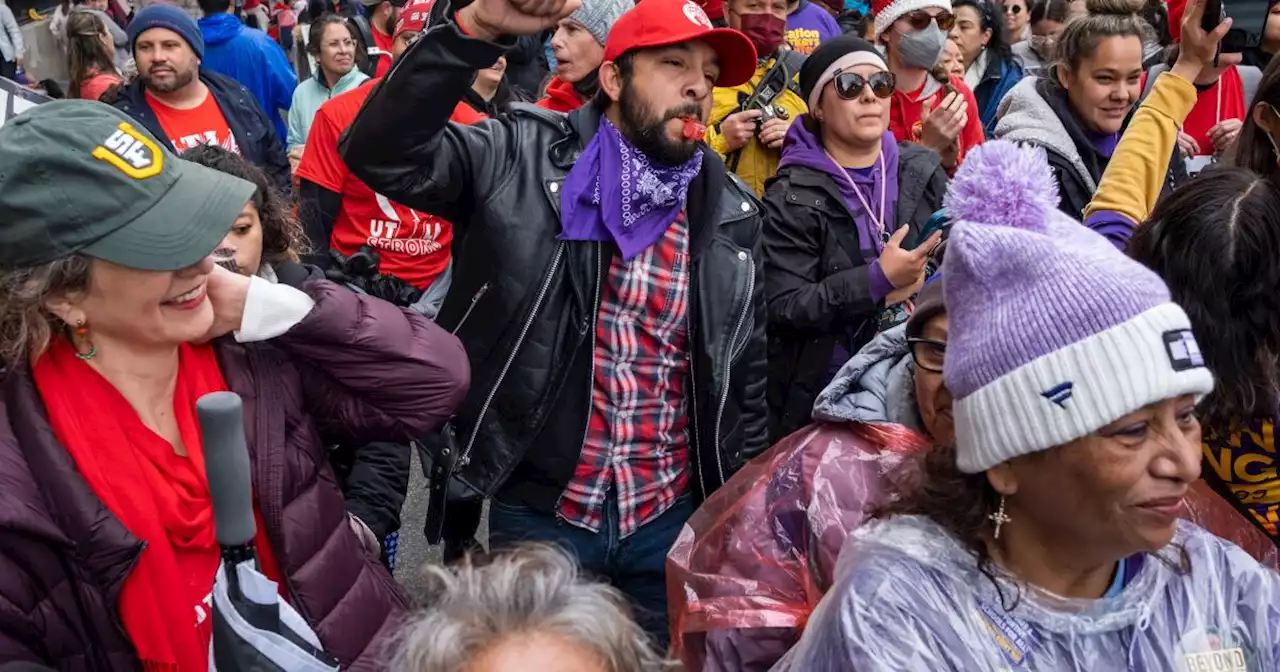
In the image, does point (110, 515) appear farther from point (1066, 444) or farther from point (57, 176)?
point (1066, 444)

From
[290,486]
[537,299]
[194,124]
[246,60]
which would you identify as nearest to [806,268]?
[537,299]

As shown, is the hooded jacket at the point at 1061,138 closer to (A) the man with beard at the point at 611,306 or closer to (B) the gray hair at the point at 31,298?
(A) the man with beard at the point at 611,306

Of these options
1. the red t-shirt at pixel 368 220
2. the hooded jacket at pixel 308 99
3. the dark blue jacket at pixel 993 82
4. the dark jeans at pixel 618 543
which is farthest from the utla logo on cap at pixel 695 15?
the hooded jacket at pixel 308 99

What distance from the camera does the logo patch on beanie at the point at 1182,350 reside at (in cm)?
142

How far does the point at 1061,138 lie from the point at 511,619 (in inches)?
115

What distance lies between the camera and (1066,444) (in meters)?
1.46

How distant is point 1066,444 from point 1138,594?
28cm

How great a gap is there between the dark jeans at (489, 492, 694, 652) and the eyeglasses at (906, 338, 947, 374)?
3.03 feet

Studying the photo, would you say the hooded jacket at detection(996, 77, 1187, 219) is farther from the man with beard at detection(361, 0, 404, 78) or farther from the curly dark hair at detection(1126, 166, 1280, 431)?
the man with beard at detection(361, 0, 404, 78)

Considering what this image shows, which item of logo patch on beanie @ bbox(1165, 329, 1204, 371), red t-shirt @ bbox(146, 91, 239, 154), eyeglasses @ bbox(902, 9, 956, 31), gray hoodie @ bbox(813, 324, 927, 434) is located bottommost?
red t-shirt @ bbox(146, 91, 239, 154)

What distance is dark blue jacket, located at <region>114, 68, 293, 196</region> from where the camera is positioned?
5312 mm

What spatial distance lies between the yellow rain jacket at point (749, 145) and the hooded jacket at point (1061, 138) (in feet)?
2.40

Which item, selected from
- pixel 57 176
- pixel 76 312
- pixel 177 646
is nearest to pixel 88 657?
pixel 177 646

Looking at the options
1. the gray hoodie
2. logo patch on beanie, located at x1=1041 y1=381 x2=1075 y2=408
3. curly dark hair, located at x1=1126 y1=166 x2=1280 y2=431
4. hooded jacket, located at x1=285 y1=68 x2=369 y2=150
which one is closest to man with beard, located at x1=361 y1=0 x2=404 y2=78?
hooded jacket, located at x1=285 y1=68 x2=369 y2=150
